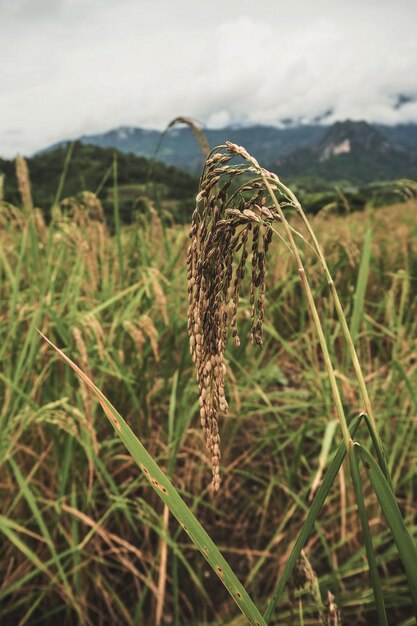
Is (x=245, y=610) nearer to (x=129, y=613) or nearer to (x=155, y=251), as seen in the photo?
(x=129, y=613)

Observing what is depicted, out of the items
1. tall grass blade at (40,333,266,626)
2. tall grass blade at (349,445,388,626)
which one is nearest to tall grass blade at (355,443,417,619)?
tall grass blade at (349,445,388,626)

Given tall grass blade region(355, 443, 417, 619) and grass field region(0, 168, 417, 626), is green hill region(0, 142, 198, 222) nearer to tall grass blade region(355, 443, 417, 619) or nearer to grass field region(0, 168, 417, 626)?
grass field region(0, 168, 417, 626)

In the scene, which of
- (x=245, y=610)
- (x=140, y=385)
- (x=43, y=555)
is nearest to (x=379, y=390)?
(x=140, y=385)

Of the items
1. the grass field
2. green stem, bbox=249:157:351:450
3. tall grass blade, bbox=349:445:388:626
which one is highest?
green stem, bbox=249:157:351:450

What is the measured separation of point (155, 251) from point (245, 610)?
312 centimetres

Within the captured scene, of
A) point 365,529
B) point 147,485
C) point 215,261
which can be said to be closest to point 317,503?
point 365,529

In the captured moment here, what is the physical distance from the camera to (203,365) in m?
0.62

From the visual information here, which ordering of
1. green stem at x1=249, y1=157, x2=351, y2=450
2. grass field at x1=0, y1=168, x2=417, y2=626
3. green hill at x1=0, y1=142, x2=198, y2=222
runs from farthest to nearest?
green hill at x1=0, y1=142, x2=198, y2=222 → grass field at x1=0, y1=168, x2=417, y2=626 → green stem at x1=249, y1=157, x2=351, y2=450

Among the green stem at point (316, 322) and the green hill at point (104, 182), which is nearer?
the green stem at point (316, 322)

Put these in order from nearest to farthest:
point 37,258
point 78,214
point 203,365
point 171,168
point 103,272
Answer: point 203,365
point 37,258
point 103,272
point 78,214
point 171,168

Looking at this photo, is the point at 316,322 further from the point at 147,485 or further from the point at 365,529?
the point at 147,485

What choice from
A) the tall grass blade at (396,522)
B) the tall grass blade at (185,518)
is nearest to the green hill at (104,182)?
the tall grass blade at (185,518)

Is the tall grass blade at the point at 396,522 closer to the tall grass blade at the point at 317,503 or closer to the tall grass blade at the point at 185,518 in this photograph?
the tall grass blade at the point at 317,503

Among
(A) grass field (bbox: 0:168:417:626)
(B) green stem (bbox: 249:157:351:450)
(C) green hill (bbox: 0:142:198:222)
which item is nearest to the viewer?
(B) green stem (bbox: 249:157:351:450)
